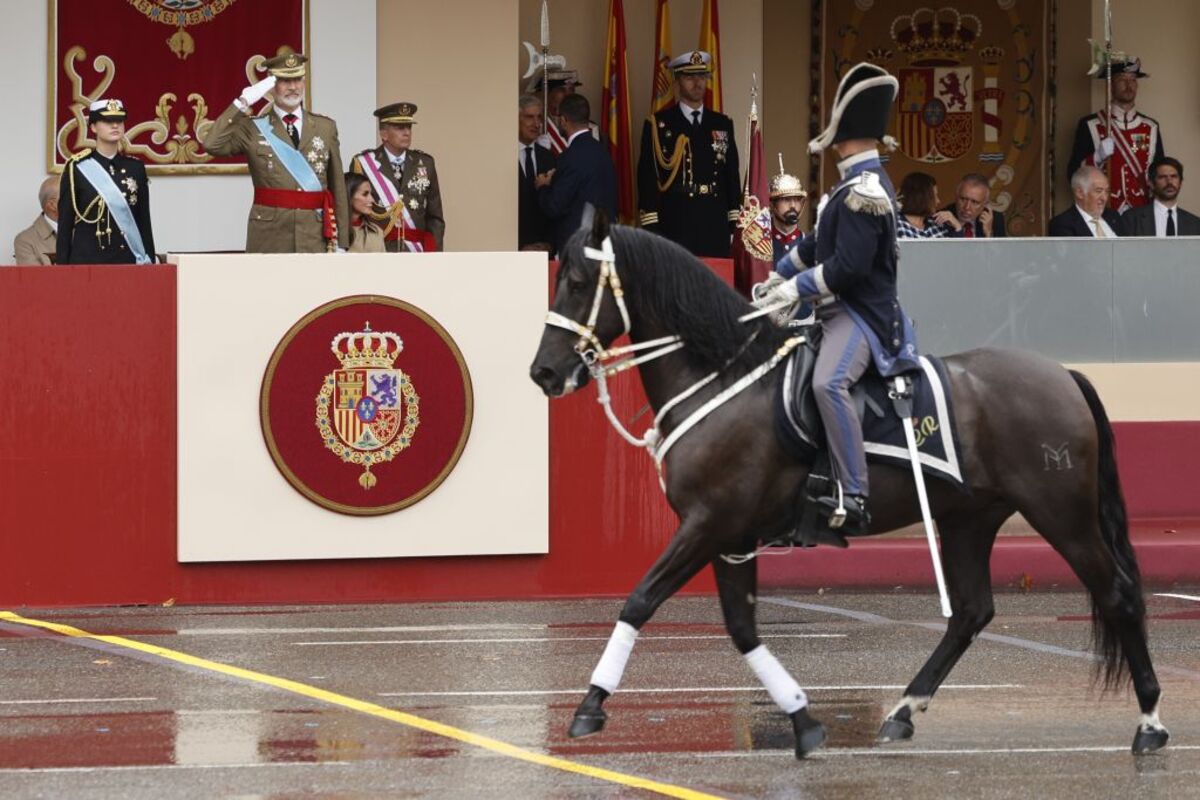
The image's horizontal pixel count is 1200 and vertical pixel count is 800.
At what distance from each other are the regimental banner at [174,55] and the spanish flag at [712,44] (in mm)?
3629

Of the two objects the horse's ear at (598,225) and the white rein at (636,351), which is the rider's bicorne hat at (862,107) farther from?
the horse's ear at (598,225)

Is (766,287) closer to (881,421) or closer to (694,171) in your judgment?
(881,421)

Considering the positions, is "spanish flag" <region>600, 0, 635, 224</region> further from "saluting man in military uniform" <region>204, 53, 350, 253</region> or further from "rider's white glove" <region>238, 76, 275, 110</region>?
"rider's white glove" <region>238, 76, 275, 110</region>

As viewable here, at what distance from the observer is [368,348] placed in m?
14.3

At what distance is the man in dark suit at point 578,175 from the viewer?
56.2ft

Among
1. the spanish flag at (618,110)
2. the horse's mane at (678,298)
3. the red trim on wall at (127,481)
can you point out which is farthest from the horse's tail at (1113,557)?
the spanish flag at (618,110)

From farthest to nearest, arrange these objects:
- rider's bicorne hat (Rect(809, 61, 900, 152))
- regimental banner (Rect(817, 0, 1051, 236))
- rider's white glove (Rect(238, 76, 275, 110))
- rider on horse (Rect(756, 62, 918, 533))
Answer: regimental banner (Rect(817, 0, 1051, 236)), rider's white glove (Rect(238, 76, 275, 110)), rider's bicorne hat (Rect(809, 61, 900, 152)), rider on horse (Rect(756, 62, 918, 533))

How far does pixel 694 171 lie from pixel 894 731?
9.40 m

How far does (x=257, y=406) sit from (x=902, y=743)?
6015 mm

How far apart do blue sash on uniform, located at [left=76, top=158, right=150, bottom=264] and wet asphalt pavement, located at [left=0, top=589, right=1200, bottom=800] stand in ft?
8.32

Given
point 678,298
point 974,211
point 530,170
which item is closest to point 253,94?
point 530,170

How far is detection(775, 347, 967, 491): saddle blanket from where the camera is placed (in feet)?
31.3

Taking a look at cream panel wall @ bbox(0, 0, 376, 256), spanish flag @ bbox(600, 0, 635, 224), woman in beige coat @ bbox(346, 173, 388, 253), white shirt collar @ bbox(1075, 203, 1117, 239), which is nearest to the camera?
woman in beige coat @ bbox(346, 173, 388, 253)

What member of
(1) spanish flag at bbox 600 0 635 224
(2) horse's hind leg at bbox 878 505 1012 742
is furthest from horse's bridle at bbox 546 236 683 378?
(1) spanish flag at bbox 600 0 635 224
